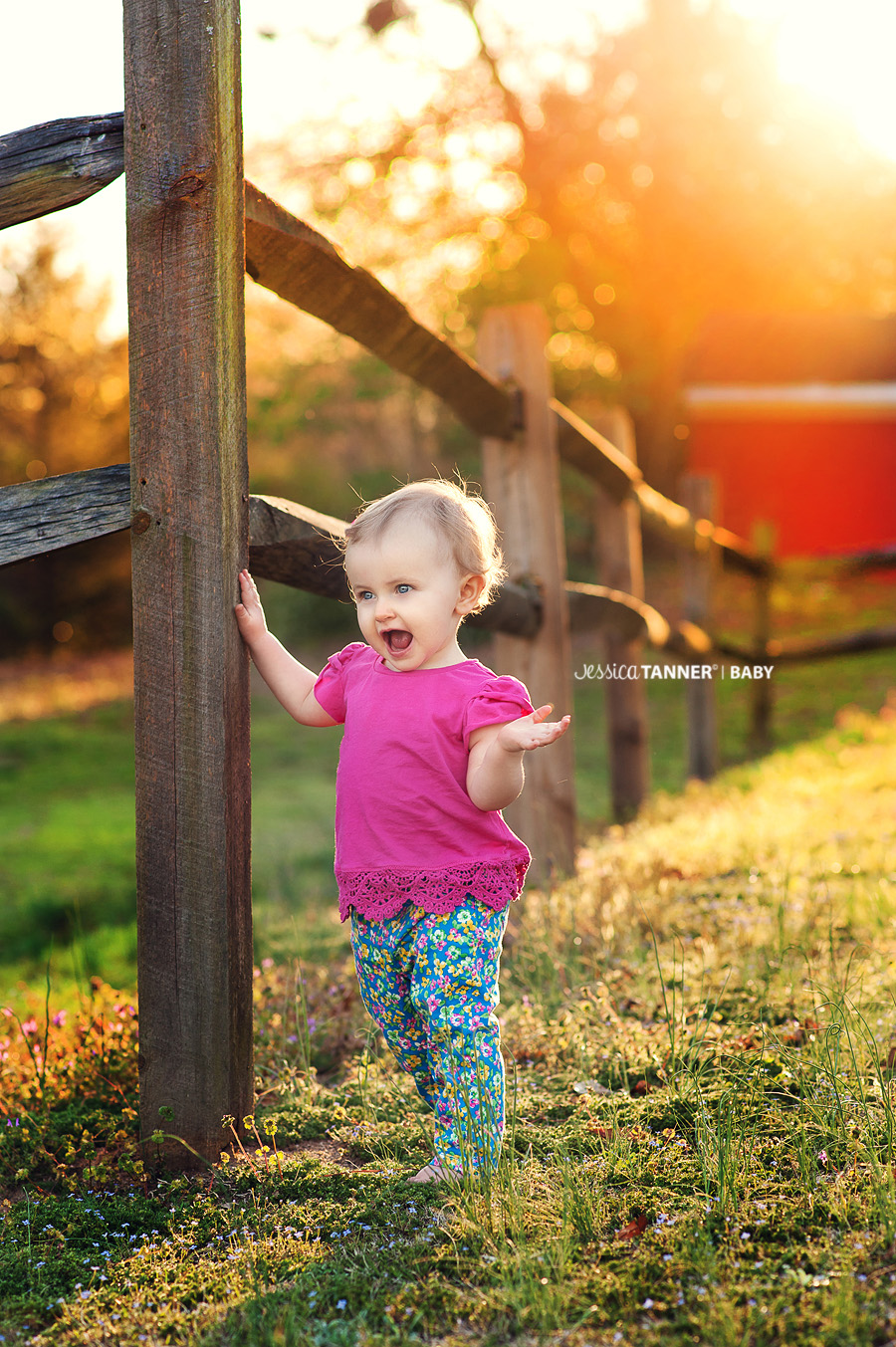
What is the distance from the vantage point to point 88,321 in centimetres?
1527

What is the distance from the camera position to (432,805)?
202cm

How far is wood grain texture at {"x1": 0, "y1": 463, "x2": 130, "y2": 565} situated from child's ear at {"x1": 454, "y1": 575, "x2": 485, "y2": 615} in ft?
2.10

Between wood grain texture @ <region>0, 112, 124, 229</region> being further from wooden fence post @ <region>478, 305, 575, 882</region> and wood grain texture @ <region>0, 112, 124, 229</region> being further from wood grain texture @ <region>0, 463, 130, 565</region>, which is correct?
wooden fence post @ <region>478, 305, 575, 882</region>

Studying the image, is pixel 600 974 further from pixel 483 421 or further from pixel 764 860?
pixel 483 421

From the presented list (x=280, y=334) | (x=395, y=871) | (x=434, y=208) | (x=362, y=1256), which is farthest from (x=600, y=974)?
(x=280, y=334)

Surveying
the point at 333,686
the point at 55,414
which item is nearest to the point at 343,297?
the point at 333,686

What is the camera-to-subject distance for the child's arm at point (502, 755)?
6.03 ft

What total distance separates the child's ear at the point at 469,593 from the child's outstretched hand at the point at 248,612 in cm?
38

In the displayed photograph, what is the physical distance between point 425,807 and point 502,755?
8.3 inches

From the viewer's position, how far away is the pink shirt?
2.00 metres

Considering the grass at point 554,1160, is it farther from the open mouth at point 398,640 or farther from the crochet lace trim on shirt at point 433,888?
the open mouth at point 398,640

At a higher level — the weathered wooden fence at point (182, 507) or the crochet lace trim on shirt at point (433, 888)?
the weathered wooden fence at point (182, 507)

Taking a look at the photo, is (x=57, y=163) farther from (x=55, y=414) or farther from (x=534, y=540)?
(x=55, y=414)

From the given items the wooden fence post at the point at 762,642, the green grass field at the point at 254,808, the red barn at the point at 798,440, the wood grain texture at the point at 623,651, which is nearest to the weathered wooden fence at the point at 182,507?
the green grass field at the point at 254,808
